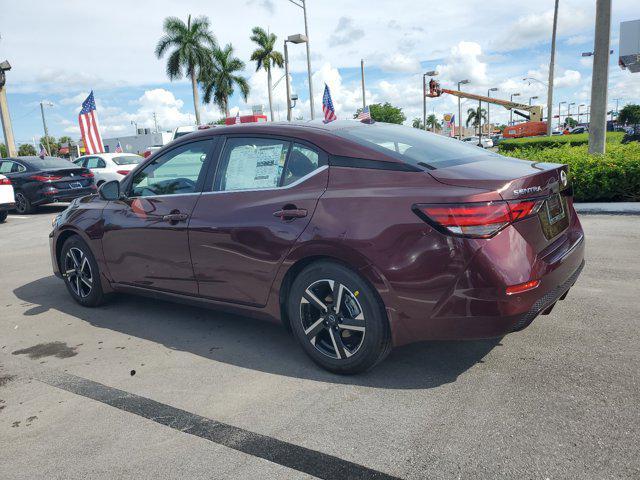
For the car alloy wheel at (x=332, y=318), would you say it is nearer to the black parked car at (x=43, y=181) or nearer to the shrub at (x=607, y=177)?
the shrub at (x=607, y=177)

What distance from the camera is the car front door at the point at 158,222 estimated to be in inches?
162

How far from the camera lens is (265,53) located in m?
47.5

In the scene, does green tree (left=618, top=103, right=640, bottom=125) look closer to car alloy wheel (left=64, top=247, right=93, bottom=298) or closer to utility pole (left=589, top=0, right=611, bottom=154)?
utility pole (left=589, top=0, right=611, bottom=154)

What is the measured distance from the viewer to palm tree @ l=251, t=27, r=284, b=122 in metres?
46.9

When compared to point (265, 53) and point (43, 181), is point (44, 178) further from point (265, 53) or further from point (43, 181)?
point (265, 53)

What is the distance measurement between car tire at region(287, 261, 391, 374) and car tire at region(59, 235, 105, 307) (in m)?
2.42

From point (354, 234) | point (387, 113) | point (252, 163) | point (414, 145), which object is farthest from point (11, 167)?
point (387, 113)

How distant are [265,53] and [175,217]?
4656 cm

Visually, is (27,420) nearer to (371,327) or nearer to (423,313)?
(371,327)

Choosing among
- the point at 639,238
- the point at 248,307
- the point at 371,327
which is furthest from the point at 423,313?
the point at 639,238

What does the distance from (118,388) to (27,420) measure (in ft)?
1.76

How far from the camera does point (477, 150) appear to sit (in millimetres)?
4055

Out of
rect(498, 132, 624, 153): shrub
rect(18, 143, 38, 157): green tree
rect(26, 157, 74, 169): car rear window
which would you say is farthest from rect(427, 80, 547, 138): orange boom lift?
rect(18, 143, 38, 157): green tree

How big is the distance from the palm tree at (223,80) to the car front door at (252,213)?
43800 mm
